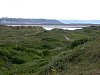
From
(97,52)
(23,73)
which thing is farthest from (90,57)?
(23,73)

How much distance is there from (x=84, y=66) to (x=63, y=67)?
5.80ft

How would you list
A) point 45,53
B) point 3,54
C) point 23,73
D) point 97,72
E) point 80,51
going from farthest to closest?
point 45,53
point 3,54
point 23,73
point 80,51
point 97,72

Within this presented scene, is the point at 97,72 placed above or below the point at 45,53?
above

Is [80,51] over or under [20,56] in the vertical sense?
over

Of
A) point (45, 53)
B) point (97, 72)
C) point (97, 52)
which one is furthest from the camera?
point (45, 53)

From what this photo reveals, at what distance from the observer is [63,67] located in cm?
1588

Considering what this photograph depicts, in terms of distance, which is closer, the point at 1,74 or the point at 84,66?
the point at 84,66

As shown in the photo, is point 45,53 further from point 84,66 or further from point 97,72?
point 97,72

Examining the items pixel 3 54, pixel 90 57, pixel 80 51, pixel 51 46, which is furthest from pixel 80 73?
pixel 51 46

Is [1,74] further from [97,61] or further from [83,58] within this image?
[97,61]

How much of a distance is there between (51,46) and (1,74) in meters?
23.8

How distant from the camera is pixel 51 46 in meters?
44.7

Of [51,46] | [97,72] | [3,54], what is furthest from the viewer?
[51,46]

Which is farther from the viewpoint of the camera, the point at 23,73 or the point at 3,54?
the point at 3,54
